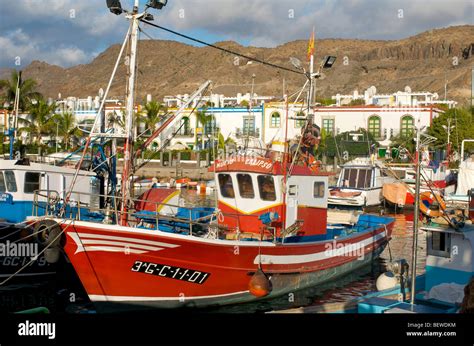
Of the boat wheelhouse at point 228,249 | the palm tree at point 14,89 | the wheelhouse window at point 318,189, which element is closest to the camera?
the boat wheelhouse at point 228,249

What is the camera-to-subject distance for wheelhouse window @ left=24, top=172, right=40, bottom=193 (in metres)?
19.3

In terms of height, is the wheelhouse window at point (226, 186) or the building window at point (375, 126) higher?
the building window at point (375, 126)

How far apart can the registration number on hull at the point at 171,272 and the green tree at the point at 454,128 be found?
43813 mm

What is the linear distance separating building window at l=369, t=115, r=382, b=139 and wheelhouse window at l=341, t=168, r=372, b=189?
854 inches

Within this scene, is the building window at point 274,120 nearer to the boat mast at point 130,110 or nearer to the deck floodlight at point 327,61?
the deck floodlight at point 327,61

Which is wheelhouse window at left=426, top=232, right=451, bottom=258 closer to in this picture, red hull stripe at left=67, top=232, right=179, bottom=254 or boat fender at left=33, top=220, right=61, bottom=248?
red hull stripe at left=67, top=232, right=179, bottom=254

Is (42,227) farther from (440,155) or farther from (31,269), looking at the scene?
(440,155)

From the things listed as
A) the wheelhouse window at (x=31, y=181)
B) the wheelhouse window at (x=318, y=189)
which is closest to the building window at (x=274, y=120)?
the wheelhouse window at (x=318, y=189)

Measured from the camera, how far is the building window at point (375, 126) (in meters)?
60.4

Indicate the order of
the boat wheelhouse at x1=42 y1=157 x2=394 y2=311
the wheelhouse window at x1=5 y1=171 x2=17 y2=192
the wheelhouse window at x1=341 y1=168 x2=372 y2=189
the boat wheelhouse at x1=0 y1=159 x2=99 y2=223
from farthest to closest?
1. the wheelhouse window at x1=341 y1=168 x2=372 y2=189
2. the wheelhouse window at x1=5 y1=171 x2=17 y2=192
3. the boat wheelhouse at x1=0 y1=159 x2=99 y2=223
4. the boat wheelhouse at x1=42 y1=157 x2=394 y2=311

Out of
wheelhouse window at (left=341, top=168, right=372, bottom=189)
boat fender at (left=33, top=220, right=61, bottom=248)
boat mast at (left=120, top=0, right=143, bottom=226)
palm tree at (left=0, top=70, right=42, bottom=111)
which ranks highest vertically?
palm tree at (left=0, top=70, right=42, bottom=111)

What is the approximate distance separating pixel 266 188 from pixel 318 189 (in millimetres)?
2216

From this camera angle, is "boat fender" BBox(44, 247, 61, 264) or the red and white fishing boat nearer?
"boat fender" BBox(44, 247, 61, 264)

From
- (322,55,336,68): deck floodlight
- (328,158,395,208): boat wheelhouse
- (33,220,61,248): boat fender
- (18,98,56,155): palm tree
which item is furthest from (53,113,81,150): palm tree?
(33,220,61,248): boat fender
